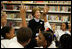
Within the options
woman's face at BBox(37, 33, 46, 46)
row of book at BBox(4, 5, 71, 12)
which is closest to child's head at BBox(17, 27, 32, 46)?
woman's face at BBox(37, 33, 46, 46)

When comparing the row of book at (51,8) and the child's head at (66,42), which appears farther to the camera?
the row of book at (51,8)

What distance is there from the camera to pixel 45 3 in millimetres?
4168

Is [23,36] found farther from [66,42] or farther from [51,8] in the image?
[51,8]

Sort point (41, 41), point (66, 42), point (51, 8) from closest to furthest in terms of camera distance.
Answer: point (66, 42)
point (41, 41)
point (51, 8)

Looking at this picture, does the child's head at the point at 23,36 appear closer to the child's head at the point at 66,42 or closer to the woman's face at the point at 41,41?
the woman's face at the point at 41,41

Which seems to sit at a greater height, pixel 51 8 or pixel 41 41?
pixel 41 41

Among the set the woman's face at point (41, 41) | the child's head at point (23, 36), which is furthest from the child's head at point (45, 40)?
the child's head at point (23, 36)

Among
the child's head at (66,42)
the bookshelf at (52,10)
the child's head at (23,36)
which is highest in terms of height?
the child's head at (23,36)

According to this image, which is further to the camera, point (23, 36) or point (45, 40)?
point (45, 40)

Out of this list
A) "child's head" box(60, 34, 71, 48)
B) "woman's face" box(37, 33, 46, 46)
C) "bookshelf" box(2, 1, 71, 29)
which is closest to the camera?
"child's head" box(60, 34, 71, 48)

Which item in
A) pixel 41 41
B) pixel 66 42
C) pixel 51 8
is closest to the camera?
pixel 66 42

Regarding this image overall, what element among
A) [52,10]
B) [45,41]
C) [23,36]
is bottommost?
[52,10]

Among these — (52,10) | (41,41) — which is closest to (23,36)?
(41,41)

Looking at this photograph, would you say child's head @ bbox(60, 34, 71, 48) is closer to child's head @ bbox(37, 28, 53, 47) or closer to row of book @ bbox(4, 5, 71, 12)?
child's head @ bbox(37, 28, 53, 47)
